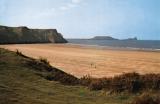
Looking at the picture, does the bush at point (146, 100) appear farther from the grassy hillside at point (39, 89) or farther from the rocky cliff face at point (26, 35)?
the rocky cliff face at point (26, 35)

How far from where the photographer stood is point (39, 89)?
11.2 metres

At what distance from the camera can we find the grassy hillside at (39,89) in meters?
9.67

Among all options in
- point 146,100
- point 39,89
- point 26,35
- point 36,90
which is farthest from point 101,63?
point 26,35

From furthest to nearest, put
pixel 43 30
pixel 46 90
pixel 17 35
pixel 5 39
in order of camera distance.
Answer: pixel 43 30, pixel 17 35, pixel 5 39, pixel 46 90

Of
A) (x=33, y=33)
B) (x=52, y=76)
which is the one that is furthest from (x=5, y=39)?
(x=52, y=76)

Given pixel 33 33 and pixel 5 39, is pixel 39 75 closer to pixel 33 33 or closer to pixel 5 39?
pixel 5 39

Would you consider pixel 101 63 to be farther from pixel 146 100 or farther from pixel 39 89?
pixel 146 100

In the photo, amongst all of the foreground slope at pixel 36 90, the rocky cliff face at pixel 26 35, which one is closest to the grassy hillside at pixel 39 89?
the foreground slope at pixel 36 90

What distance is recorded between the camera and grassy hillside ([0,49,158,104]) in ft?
31.7

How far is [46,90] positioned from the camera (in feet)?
37.0

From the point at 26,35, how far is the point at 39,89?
11178cm

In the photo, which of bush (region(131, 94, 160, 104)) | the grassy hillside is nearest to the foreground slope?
the grassy hillside

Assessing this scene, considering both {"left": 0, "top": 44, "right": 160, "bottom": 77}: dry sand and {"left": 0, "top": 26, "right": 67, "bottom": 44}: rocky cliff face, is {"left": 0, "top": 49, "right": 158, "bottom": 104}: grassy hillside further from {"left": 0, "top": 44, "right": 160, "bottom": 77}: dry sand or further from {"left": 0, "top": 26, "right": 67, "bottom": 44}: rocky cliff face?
{"left": 0, "top": 26, "right": 67, "bottom": 44}: rocky cliff face

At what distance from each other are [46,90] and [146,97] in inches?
124
